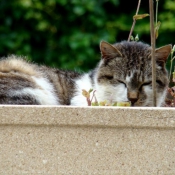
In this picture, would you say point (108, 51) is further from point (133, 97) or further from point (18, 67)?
point (18, 67)

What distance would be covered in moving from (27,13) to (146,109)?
175 inches

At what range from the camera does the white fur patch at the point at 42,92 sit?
9.22 ft

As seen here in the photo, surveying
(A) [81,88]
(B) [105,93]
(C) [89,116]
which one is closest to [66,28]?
(A) [81,88]

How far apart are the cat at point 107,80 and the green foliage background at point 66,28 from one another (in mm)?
2925

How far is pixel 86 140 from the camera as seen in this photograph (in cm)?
196

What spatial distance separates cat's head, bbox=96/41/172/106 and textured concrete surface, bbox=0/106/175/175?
90 cm

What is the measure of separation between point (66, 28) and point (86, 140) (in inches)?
177

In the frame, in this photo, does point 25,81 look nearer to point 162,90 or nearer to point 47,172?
point 162,90

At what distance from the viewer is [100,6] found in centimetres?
634

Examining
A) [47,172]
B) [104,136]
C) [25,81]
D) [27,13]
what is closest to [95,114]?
[104,136]

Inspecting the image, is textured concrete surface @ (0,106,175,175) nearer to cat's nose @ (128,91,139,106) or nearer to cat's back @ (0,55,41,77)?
cat's nose @ (128,91,139,106)

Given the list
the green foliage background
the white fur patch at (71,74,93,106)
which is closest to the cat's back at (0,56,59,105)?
the white fur patch at (71,74,93,106)

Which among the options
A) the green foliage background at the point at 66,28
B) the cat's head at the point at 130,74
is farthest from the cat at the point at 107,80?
the green foliage background at the point at 66,28

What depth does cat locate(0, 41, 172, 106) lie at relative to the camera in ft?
9.29
